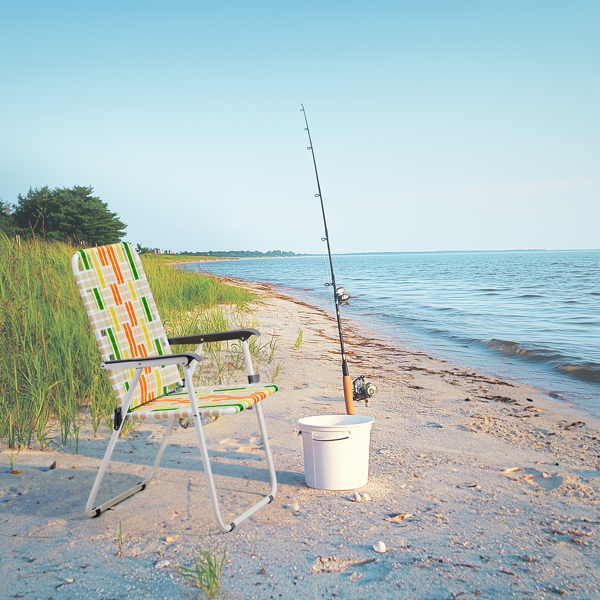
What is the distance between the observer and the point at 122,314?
277 cm

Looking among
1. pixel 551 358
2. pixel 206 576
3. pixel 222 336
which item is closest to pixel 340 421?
pixel 222 336

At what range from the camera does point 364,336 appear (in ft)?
29.8

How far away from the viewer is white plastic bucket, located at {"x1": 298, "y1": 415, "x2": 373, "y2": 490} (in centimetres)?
258

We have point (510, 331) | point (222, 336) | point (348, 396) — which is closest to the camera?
point (222, 336)

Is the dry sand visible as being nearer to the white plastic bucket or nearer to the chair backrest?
A: the white plastic bucket

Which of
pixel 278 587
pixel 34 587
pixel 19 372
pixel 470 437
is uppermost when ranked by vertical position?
pixel 19 372

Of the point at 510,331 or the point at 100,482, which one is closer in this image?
the point at 100,482

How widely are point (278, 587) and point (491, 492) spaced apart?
1359 mm

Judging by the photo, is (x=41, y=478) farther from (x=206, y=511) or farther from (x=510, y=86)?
(x=510, y=86)

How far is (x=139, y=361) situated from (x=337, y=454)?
111 centimetres

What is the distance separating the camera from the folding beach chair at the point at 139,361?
221cm

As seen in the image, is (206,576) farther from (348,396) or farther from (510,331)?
(510,331)

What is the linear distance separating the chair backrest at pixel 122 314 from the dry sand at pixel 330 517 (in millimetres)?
564

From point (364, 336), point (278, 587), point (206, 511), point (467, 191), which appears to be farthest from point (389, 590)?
point (467, 191)
